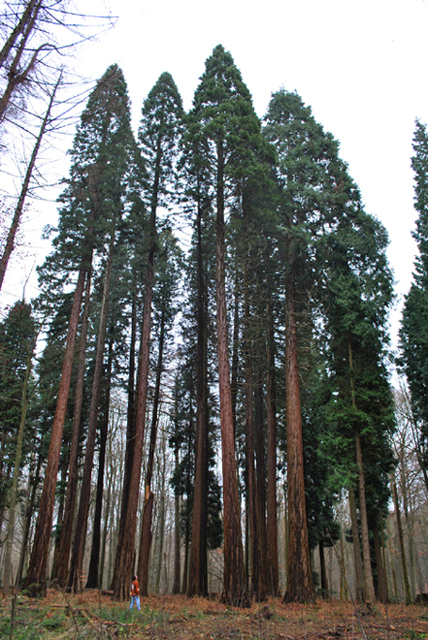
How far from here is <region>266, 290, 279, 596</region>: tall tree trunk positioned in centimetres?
1552

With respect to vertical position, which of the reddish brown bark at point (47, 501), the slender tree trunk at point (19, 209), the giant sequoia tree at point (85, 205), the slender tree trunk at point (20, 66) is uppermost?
the giant sequoia tree at point (85, 205)

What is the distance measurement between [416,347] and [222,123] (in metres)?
11.2

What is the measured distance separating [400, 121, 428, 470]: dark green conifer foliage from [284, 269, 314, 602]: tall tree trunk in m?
5.12

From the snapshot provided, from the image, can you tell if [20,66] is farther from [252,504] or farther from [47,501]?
[252,504]

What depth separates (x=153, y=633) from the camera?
6.21m

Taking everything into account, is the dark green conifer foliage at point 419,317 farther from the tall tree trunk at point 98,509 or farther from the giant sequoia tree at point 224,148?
the tall tree trunk at point 98,509

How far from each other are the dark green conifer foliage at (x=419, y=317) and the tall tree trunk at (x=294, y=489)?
512 cm

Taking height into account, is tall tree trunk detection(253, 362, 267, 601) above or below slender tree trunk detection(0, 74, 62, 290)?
below

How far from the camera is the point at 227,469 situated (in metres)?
11.2

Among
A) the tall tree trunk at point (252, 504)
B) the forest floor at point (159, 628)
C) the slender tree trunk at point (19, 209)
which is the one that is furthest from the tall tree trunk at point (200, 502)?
the slender tree trunk at point (19, 209)

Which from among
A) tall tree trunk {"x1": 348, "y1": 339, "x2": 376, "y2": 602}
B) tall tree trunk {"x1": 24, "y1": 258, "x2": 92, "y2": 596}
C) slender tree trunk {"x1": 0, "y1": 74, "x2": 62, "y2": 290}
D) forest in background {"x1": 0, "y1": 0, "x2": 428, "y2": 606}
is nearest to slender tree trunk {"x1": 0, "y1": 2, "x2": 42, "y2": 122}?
slender tree trunk {"x1": 0, "y1": 74, "x2": 62, "y2": 290}

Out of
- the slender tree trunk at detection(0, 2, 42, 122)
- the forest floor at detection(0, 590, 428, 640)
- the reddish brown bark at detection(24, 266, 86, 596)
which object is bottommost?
the forest floor at detection(0, 590, 428, 640)

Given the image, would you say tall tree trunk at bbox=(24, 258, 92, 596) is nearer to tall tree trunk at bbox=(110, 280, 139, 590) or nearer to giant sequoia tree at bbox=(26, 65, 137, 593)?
giant sequoia tree at bbox=(26, 65, 137, 593)

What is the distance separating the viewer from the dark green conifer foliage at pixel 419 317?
50.8 feet
